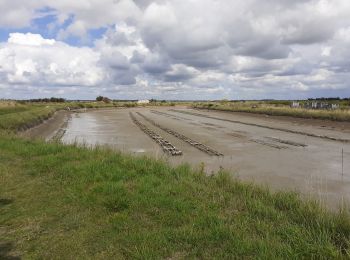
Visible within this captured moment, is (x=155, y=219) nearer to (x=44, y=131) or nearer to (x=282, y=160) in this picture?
(x=282, y=160)

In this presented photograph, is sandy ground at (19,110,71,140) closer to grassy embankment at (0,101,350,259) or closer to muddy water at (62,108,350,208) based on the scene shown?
muddy water at (62,108,350,208)

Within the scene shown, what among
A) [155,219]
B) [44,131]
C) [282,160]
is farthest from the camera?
[44,131]

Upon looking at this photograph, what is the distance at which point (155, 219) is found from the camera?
5.92 meters

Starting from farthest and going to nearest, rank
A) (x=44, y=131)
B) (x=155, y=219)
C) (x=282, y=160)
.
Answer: (x=44, y=131) → (x=282, y=160) → (x=155, y=219)

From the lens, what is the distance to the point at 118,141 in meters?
23.4

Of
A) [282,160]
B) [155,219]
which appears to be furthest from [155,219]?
[282,160]

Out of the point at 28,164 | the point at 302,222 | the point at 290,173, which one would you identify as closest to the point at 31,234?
the point at 302,222

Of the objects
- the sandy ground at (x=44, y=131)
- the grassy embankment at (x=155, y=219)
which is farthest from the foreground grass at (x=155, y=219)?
the sandy ground at (x=44, y=131)

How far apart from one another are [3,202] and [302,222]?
5.27 m

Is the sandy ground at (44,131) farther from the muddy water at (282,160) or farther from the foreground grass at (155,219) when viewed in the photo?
the foreground grass at (155,219)

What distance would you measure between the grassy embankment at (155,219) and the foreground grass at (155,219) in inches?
0.5

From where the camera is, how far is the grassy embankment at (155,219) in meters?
4.75

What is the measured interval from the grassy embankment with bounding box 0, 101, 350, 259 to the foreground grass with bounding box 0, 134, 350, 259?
0.01 metres

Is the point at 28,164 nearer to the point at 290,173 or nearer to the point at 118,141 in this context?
the point at 290,173
